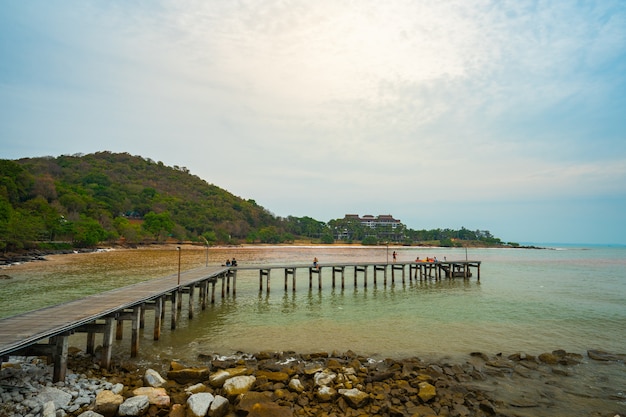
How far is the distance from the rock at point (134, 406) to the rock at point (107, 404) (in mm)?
118

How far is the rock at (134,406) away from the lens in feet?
27.9

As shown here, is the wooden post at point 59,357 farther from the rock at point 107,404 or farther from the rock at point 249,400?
the rock at point 249,400

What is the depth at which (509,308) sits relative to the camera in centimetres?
2458

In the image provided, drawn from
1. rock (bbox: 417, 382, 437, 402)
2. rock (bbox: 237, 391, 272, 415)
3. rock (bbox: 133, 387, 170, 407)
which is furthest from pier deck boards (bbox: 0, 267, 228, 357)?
rock (bbox: 417, 382, 437, 402)

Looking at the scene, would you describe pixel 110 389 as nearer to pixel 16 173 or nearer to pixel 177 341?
pixel 177 341

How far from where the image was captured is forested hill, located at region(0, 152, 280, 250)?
6344 centimetres

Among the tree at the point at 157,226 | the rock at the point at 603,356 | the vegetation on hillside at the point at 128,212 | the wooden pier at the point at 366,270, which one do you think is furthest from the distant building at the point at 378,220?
the rock at the point at 603,356

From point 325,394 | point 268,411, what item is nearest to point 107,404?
point 268,411

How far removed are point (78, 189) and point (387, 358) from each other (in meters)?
110

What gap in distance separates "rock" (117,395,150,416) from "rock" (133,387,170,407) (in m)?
0.21

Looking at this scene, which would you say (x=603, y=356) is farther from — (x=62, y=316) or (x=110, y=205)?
(x=110, y=205)

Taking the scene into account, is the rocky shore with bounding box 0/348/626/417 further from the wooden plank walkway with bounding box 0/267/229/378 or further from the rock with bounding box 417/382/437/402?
the wooden plank walkway with bounding box 0/267/229/378

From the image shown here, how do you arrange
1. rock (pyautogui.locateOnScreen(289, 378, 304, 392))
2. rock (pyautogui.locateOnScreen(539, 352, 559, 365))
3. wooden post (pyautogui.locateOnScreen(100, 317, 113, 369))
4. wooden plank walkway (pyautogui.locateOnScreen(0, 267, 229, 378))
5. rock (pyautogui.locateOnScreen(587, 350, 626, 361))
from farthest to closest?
rock (pyautogui.locateOnScreen(587, 350, 626, 361)) < rock (pyautogui.locateOnScreen(539, 352, 559, 365)) < wooden post (pyautogui.locateOnScreen(100, 317, 113, 369)) < rock (pyautogui.locateOnScreen(289, 378, 304, 392)) < wooden plank walkway (pyautogui.locateOnScreen(0, 267, 229, 378))

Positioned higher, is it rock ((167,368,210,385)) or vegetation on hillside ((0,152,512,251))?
vegetation on hillside ((0,152,512,251))
